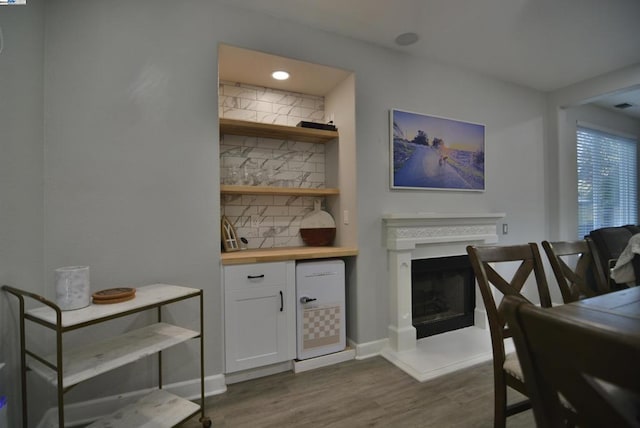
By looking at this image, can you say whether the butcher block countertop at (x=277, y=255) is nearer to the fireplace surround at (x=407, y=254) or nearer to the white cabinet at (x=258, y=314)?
the white cabinet at (x=258, y=314)

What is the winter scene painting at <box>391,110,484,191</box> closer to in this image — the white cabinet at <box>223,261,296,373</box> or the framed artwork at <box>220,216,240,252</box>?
the white cabinet at <box>223,261,296,373</box>

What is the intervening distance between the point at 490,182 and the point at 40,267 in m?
3.85

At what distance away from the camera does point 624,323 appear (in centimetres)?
99

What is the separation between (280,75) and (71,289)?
2110 mm

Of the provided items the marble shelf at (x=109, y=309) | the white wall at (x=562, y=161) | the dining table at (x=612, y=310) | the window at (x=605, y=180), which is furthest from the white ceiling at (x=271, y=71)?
the window at (x=605, y=180)

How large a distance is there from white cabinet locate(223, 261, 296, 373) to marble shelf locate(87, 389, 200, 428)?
0.46 meters

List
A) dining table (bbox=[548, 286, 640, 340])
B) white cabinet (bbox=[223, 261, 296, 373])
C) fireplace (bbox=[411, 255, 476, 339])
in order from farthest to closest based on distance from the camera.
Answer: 1. fireplace (bbox=[411, 255, 476, 339])
2. white cabinet (bbox=[223, 261, 296, 373])
3. dining table (bbox=[548, 286, 640, 340])

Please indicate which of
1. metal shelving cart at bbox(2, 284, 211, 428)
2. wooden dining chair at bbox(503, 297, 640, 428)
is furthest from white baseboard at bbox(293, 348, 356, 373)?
wooden dining chair at bbox(503, 297, 640, 428)

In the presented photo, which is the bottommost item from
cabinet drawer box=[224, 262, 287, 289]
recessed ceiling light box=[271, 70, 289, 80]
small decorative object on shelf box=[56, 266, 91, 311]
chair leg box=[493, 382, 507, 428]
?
chair leg box=[493, 382, 507, 428]

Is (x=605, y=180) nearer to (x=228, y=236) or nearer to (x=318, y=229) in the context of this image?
(x=318, y=229)

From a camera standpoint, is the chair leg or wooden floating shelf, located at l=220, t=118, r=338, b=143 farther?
wooden floating shelf, located at l=220, t=118, r=338, b=143

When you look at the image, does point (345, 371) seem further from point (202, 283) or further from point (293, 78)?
point (293, 78)

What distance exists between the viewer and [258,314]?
2189 millimetres

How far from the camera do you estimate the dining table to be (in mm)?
990
